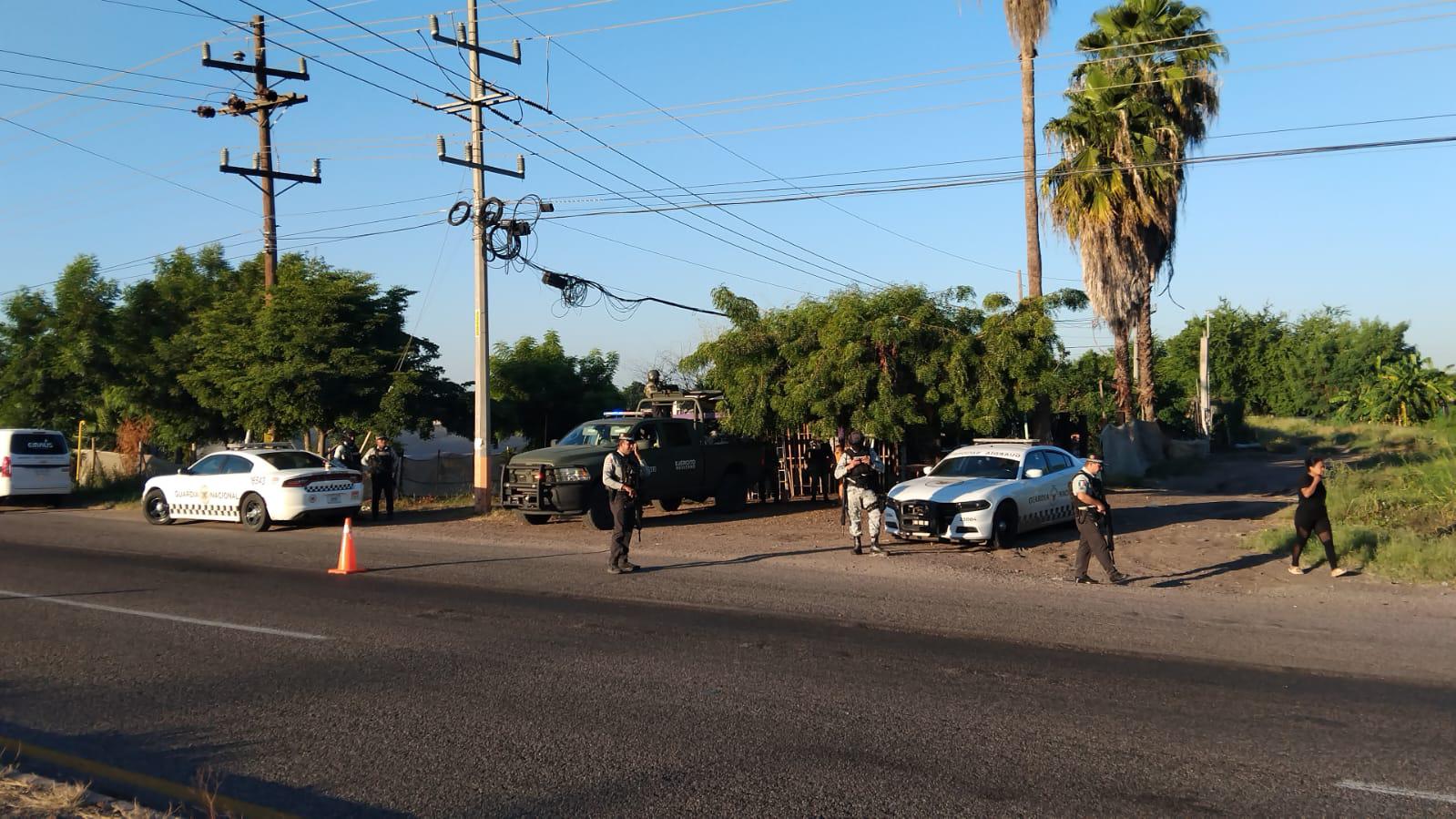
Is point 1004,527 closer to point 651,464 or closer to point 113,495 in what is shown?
point 651,464

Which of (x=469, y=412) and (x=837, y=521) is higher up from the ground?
(x=469, y=412)

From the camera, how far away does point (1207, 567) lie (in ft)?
46.4

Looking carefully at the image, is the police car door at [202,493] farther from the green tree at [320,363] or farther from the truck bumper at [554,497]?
the truck bumper at [554,497]

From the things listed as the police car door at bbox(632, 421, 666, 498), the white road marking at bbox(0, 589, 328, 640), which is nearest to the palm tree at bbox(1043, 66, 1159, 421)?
the police car door at bbox(632, 421, 666, 498)

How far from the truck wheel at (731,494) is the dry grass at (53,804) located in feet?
54.3

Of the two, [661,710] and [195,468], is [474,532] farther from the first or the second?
[661,710]

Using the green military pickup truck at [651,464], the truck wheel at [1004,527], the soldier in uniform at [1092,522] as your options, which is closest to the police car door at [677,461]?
the green military pickup truck at [651,464]

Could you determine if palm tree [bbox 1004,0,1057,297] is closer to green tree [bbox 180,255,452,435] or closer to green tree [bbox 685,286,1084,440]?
green tree [bbox 685,286,1084,440]

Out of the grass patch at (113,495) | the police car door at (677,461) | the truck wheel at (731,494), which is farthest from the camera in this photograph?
the grass patch at (113,495)

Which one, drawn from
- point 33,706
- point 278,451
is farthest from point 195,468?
point 33,706

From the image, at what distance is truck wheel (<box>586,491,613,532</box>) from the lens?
18.5 meters

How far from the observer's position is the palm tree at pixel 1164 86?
88.9 feet

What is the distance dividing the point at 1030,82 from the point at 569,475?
46.7ft

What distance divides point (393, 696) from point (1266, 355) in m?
58.9
